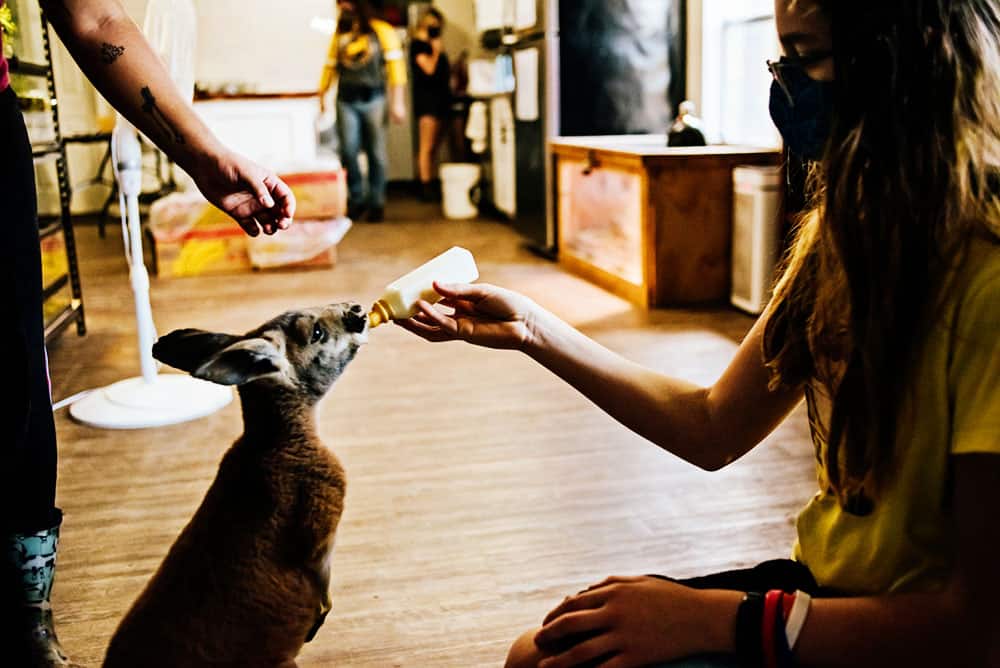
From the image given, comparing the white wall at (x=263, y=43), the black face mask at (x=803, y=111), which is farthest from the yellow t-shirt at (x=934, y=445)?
the white wall at (x=263, y=43)

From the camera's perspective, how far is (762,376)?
3.92 feet

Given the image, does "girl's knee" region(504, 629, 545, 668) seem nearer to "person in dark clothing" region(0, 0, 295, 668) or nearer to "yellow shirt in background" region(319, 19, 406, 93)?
"person in dark clothing" region(0, 0, 295, 668)

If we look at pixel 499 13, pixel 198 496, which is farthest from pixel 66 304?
pixel 499 13

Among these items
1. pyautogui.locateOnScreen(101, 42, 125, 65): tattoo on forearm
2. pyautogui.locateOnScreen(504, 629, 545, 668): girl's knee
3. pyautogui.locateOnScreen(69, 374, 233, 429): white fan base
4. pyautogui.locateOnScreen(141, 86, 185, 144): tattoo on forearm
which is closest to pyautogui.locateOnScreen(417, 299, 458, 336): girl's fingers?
pyautogui.locateOnScreen(504, 629, 545, 668): girl's knee

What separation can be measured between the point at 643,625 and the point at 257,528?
0.47 metres

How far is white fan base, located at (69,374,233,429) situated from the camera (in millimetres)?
3070

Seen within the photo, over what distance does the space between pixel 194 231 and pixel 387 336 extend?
6.63ft

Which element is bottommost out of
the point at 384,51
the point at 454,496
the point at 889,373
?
the point at 454,496

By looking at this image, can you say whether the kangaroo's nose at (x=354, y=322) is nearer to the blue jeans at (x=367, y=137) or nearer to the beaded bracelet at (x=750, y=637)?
the beaded bracelet at (x=750, y=637)

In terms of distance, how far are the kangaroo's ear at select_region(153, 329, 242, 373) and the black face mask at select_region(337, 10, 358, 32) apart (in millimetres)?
6883

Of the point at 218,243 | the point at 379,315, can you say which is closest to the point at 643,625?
the point at 379,315

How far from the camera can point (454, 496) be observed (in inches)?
97.2

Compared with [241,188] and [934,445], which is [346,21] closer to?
[241,188]

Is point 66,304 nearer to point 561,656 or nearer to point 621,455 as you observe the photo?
point 621,455
